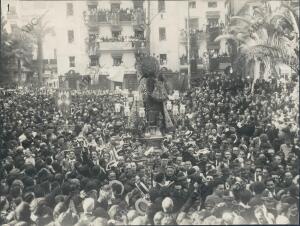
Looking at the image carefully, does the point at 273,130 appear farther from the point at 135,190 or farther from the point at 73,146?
the point at 73,146

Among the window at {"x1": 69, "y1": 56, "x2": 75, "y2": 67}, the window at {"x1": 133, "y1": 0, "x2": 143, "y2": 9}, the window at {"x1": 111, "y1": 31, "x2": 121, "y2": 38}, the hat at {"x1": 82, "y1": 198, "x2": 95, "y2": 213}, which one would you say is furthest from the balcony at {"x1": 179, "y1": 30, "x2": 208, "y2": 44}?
the hat at {"x1": 82, "y1": 198, "x2": 95, "y2": 213}

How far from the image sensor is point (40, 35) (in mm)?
6164

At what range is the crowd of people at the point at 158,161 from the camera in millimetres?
5461

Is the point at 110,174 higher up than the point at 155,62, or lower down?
lower down

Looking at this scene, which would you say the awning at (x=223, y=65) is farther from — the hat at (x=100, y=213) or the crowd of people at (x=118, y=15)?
the hat at (x=100, y=213)

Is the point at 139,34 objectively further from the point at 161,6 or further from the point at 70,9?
the point at 70,9

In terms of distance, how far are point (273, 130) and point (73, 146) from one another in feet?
7.52

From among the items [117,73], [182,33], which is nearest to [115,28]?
[117,73]

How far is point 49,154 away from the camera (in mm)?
6141

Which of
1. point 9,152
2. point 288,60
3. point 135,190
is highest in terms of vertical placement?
point 288,60

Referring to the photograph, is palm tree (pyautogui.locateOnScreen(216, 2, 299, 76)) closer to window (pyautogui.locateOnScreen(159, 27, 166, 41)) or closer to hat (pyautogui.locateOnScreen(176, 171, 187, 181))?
window (pyautogui.locateOnScreen(159, 27, 166, 41))

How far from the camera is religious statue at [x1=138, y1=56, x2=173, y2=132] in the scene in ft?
20.2

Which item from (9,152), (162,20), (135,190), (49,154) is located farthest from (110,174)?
(162,20)

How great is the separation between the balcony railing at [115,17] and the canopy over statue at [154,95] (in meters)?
0.54
